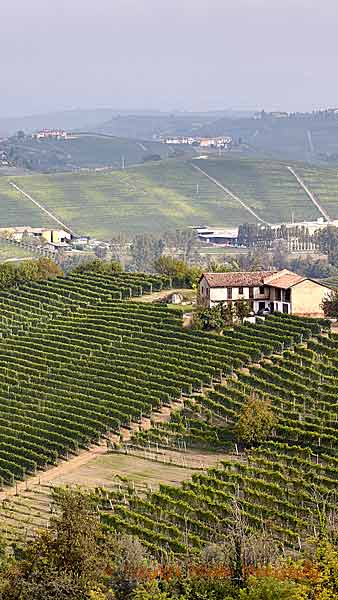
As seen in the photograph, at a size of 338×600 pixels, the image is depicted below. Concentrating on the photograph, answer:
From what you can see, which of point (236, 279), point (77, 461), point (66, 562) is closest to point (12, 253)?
point (236, 279)

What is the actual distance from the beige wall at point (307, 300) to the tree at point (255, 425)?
1654 cm

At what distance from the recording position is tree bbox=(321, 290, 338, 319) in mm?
62406

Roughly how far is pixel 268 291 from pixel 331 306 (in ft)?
17.3

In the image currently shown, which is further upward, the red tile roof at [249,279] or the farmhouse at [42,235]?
the red tile roof at [249,279]

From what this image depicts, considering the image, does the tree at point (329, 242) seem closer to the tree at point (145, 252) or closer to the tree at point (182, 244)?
the tree at point (182, 244)

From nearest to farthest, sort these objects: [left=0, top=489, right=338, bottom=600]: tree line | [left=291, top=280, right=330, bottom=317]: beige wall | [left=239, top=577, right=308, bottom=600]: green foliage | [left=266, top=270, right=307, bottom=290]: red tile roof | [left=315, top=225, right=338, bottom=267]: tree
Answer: [left=239, top=577, right=308, bottom=600]: green foliage → [left=0, top=489, right=338, bottom=600]: tree line → [left=291, top=280, right=330, bottom=317]: beige wall → [left=266, top=270, right=307, bottom=290]: red tile roof → [left=315, top=225, right=338, bottom=267]: tree

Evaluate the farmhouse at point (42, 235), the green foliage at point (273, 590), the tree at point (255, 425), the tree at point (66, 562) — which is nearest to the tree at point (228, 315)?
the tree at point (255, 425)

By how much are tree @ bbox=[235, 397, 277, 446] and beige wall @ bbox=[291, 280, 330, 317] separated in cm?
1654

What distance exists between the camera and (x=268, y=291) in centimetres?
6712

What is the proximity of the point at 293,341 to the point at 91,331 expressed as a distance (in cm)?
1182

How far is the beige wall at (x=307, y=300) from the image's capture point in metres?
64.6

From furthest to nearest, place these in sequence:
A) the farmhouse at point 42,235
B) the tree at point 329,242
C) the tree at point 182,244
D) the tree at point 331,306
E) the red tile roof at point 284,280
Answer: the farmhouse at point 42,235, the tree at point 182,244, the tree at point 329,242, the red tile roof at point 284,280, the tree at point 331,306

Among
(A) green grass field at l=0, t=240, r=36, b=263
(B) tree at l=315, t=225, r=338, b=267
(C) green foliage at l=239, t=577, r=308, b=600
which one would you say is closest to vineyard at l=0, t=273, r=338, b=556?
(C) green foliage at l=239, t=577, r=308, b=600

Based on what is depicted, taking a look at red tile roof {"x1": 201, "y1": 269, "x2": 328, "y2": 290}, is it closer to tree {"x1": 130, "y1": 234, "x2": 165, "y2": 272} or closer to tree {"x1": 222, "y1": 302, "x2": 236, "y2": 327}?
tree {"x1": 222, "y1": 302, "x2": 236, "y2": 327}
